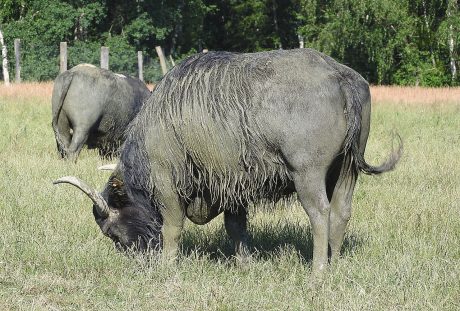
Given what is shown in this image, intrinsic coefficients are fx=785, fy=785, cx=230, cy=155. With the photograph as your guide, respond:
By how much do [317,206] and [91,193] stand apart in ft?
6.15

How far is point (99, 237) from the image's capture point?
23.4 feet

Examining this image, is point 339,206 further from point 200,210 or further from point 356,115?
point 200,210

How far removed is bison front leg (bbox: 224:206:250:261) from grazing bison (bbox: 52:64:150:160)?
18.5 feet

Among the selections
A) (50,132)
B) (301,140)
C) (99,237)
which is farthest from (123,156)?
(50,132)

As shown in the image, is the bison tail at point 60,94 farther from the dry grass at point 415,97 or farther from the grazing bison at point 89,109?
the dry grass at point 415,97

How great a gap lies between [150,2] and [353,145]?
40.3 meters

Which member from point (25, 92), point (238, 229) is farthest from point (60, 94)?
point (25, 92)

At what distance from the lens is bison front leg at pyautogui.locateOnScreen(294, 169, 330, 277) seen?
18.7 ft

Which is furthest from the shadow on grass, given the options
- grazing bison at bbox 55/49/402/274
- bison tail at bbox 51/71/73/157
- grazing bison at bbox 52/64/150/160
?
bison tail at bbox 51/71/73/157

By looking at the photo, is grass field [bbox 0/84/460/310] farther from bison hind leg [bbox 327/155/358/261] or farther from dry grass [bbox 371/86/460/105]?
dry grass [bbox 371/86/460/105]

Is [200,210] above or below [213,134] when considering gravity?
below

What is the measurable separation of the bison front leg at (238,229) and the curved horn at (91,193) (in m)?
1.03

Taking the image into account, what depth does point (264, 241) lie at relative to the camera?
24.3 ft

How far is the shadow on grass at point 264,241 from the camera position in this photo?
6918 millimetres
